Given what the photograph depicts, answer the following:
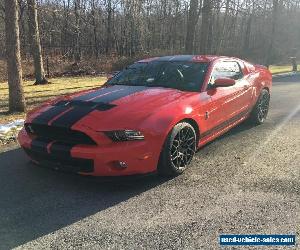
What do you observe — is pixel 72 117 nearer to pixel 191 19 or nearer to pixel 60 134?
pixel 60 134

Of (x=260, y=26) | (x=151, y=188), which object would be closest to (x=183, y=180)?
(x=151, y=188)

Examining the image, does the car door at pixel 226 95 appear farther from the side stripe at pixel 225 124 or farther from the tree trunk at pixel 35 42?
the tree trunk at pixel 35 42

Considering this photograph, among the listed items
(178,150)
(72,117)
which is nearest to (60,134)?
(72,117)

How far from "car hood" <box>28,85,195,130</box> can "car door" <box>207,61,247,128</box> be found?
21.7 inches

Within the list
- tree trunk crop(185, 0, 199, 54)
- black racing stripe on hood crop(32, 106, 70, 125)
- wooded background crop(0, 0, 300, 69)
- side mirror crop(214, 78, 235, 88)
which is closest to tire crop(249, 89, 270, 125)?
side mirror crop(214, 78, 235, 88)

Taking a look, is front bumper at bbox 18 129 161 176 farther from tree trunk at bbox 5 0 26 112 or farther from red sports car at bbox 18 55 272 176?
tree trunk at bbox 5 0 26 112

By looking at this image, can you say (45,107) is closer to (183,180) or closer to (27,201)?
(27,201)

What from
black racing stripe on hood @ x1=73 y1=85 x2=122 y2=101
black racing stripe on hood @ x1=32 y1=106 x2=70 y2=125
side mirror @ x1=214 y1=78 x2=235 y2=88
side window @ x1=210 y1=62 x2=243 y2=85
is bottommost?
black racing stripe on hood @ x1=32 y1=106 x2=70 y2=125

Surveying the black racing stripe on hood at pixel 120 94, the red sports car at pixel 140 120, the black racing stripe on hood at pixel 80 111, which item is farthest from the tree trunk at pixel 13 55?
the black racing stripe on hood at pixel 80 111

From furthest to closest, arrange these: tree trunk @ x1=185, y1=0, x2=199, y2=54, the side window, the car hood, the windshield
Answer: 1. tree trunk @ x1=185, y1=0, x2=199, y2=54
2. the side window
3. the windshield
4. the car hood

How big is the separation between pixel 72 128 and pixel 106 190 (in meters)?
0.82

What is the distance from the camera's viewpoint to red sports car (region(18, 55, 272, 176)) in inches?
175

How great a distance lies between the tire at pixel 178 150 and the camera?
4.78 metres

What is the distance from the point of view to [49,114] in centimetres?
488
